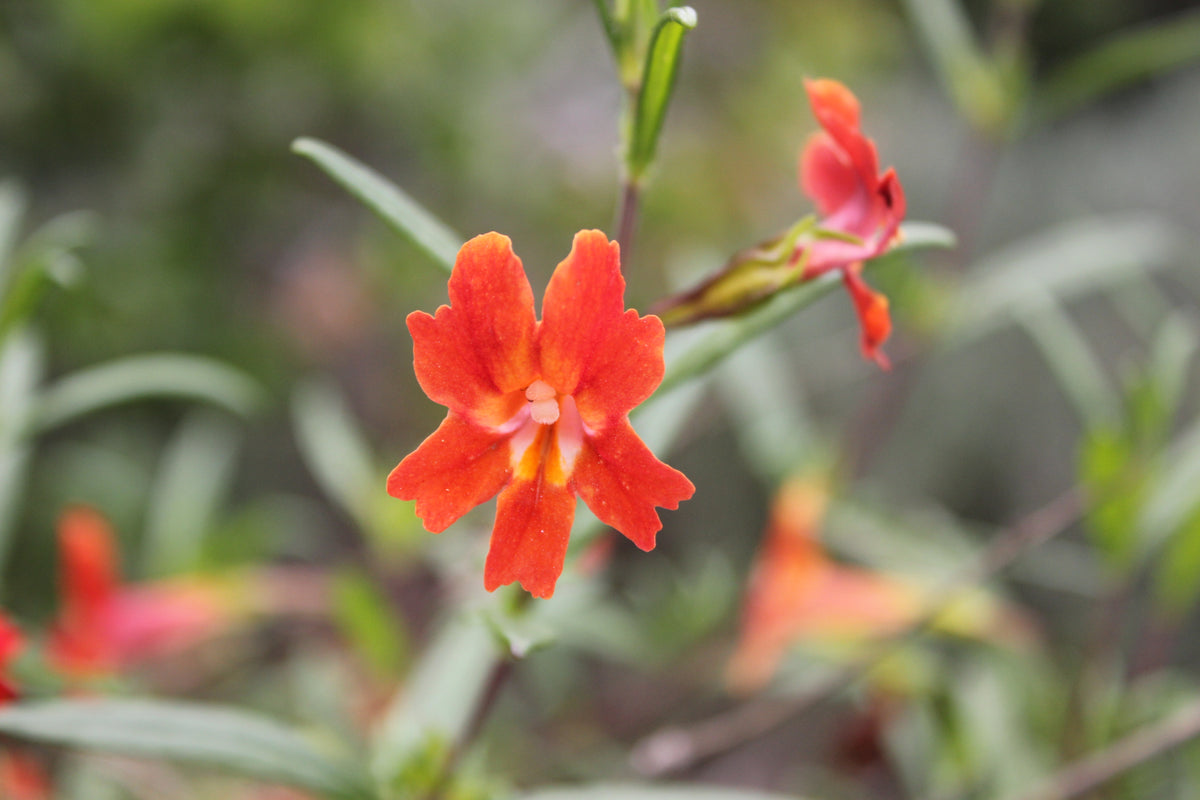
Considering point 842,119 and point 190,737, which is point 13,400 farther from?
point 842,119

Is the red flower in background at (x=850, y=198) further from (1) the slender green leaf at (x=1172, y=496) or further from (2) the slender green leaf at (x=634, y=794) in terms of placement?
(1) the slender green leaf at (x=1172, y=496)

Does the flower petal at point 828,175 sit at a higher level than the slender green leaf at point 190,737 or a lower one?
higher

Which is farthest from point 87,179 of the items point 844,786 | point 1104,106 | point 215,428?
point 1104,106

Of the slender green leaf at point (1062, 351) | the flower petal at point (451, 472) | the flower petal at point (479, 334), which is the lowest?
the flower petal at point (451, 472)

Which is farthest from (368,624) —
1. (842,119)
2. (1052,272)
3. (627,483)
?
(1052,272)

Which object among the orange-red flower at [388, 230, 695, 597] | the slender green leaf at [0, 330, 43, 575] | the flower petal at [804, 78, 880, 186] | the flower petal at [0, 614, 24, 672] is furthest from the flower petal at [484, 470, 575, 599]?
the slender green leaf at [0, 330, 43, 575]

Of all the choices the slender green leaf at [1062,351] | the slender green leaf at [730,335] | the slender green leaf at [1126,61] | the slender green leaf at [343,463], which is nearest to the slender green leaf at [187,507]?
the slender green leaf at [343,463]

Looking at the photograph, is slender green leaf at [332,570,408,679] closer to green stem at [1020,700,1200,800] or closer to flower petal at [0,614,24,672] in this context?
flower petal at [0,614,24,672]
